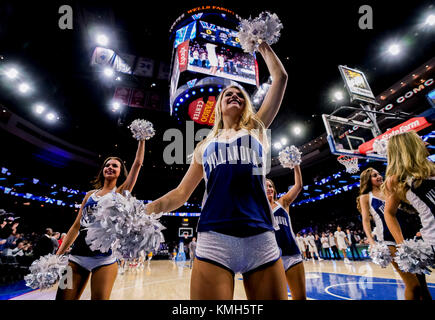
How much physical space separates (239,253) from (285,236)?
2201 millimetres

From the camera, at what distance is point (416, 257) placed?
1.95 metres

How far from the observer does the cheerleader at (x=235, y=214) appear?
102 centimetres

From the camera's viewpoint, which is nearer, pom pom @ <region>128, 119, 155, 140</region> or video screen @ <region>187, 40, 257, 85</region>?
pom pom @ <region>128, 119, 155, 140</region>

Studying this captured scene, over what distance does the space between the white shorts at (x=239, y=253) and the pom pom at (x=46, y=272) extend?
6.03 ft

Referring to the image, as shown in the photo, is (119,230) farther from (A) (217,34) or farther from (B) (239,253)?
(A) (217,34)

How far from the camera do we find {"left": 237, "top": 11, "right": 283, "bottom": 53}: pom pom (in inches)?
64.9

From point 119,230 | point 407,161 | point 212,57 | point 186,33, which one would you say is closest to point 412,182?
point 407,161

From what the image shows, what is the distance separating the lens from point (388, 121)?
45.3 ft

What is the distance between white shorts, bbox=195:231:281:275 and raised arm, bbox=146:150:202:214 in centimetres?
33

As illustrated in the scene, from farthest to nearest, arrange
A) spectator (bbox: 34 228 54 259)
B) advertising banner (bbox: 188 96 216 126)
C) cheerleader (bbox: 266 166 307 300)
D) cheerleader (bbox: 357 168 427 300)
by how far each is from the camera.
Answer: advertising banner (bbox: 188 96 216 126)
spectator (bbox: 34 228 54 259)
cheerleader (bbox: 357 168 427 300)
cheerleader (bbox: 266 166 307 300)

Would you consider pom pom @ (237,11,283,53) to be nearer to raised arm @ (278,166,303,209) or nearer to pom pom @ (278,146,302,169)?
pom pom @ (278,146,302,169)

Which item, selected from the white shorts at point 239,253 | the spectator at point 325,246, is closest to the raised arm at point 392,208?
the white shorts at point 239,253

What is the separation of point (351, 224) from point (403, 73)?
40.7ft

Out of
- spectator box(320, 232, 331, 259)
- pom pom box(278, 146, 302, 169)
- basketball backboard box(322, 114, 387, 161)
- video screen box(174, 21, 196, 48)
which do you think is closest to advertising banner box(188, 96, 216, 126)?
video screen box(174, 21, 196, 48)
